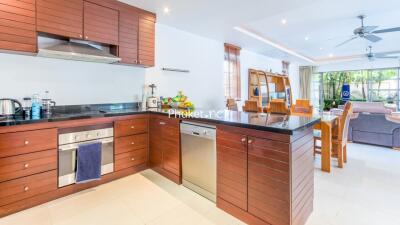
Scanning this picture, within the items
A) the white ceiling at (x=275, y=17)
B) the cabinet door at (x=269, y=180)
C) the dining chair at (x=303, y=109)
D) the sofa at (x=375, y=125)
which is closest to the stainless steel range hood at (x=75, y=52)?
the white ceiling at (x=275, y=17)

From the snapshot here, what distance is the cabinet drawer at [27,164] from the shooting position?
1.89 m

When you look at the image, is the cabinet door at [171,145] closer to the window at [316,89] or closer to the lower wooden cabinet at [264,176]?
the lower wooden cabinet at [264,176]

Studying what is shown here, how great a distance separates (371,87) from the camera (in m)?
8.30

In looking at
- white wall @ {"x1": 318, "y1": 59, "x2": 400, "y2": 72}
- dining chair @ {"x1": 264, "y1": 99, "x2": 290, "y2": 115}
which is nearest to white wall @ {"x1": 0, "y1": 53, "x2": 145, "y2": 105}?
dining chair @ {"x1": 264, "y1": 99, "x2": 290, "y2": 115}

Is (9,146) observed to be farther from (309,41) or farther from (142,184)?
(309,41)

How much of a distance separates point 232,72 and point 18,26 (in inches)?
167

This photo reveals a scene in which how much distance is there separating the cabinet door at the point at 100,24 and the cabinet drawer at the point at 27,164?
1.47 meters

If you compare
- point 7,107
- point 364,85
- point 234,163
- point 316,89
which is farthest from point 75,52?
point 364,85

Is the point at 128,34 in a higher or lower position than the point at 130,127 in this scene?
higher

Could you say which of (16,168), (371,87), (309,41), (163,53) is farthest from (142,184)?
(371,87)

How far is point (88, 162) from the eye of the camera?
237 centimetres

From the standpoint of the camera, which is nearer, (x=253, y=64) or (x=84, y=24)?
(x=84, y=24)

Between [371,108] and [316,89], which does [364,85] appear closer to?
[316,89]

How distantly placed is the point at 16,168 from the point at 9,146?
23 cm
